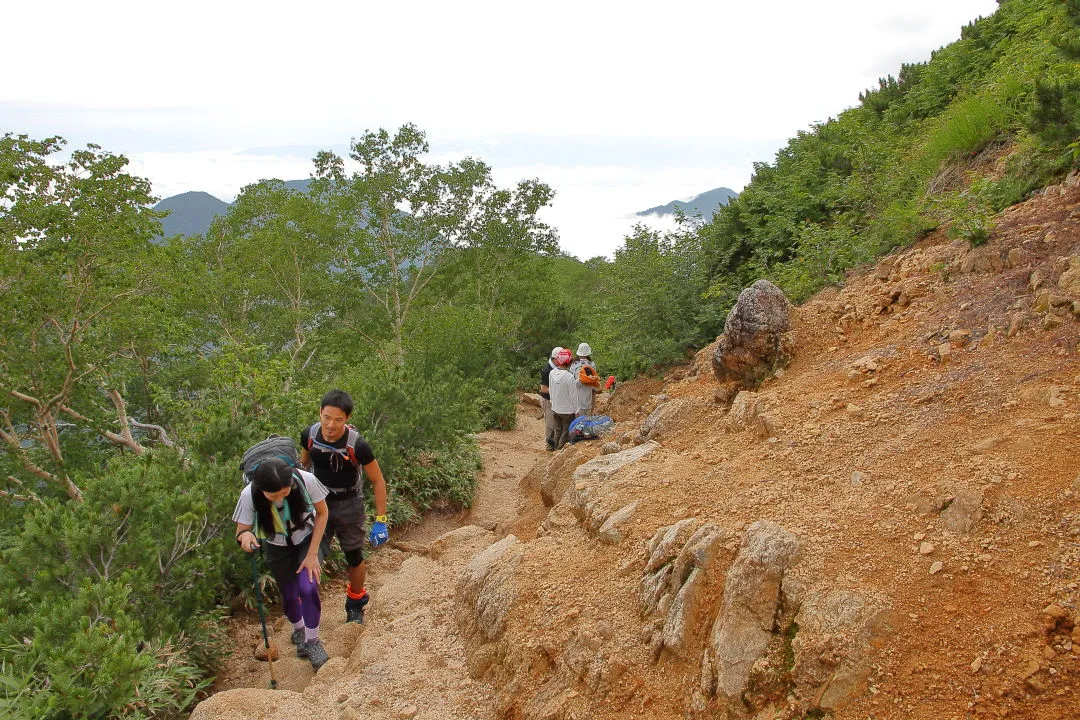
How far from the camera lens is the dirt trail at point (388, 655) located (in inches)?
142

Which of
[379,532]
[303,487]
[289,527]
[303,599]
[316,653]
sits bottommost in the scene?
[316,653]

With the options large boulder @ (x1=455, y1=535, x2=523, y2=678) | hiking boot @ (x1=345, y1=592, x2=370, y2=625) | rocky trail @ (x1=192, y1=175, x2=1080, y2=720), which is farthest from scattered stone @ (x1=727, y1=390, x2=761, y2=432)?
hiking boot @ (x1=345, y1=592, x2=370, y2=625)

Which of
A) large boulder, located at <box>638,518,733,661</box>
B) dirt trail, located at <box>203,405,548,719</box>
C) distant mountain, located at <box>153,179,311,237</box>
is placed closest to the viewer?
large boulder, located at <box>638,518,733,661</box>

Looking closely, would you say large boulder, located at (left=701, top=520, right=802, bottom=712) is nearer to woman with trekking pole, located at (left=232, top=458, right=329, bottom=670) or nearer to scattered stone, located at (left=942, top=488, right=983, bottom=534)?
scattered stone, located at (left=942, top=488, right=983, bottom=534)

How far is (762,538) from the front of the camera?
10.3 feet

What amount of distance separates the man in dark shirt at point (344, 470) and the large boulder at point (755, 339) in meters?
3.42

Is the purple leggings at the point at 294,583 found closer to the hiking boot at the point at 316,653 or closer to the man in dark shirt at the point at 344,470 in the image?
the hiking boot at the point at 316,653

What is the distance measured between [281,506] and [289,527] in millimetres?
164

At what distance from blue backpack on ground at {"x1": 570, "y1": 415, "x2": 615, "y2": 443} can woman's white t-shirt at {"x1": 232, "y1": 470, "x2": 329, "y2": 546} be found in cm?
434

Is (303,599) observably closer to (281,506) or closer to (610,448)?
(281,506)

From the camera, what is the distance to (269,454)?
4.04 metres

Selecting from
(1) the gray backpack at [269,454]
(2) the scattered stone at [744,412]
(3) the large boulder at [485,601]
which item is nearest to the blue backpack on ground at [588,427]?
(2) the scattered stone at [744,412]

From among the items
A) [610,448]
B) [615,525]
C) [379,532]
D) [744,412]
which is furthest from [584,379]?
[615,525]

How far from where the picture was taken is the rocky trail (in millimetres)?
2484
